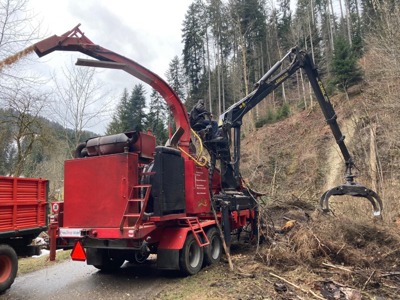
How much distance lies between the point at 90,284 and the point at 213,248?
2.91 meters

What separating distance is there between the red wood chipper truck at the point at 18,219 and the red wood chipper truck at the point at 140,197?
72 cm

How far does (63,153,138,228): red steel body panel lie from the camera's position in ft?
22.3

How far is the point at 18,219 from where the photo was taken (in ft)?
24.0

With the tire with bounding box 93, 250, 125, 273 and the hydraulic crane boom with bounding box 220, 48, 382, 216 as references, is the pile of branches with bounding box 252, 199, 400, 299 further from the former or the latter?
the tire with bounding box 93, 250, 125, 273

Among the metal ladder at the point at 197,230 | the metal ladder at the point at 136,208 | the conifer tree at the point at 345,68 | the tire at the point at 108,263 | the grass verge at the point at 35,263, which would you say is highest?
the conifer tree at the point at 345,68

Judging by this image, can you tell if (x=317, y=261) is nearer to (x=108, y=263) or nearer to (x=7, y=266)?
(x=108, y=263)

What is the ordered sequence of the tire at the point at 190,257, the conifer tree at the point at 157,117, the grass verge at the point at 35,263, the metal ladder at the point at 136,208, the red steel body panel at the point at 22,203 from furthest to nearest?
the conifer tree at the point at 157,117 → the grass verge at the point at 35,263 → the tire at the point at 190,257 → the red steel body panel at the point at 22,203 → the metal ladder at the point at 136,208

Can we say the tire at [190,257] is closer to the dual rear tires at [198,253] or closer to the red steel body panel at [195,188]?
the dual rear tires at [198,253]

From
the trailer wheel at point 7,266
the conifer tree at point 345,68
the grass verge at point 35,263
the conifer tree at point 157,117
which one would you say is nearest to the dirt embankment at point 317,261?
the trailer wheel at point 7,266

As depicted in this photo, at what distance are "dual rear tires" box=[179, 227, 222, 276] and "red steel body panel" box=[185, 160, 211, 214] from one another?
0.62m

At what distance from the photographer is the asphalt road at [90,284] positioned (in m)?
6.63

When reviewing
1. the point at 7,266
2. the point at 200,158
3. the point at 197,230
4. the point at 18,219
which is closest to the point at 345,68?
the point at 200,158

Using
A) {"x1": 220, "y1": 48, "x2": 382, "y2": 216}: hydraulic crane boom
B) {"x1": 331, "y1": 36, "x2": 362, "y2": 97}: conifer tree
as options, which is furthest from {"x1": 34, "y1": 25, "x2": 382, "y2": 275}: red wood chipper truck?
{"x1": 331, "y1": 36, "x2": 362, "y2": 97}: conifer tree

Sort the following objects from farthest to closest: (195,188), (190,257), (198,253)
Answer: (195,188) < (198,253) < (190,257)
